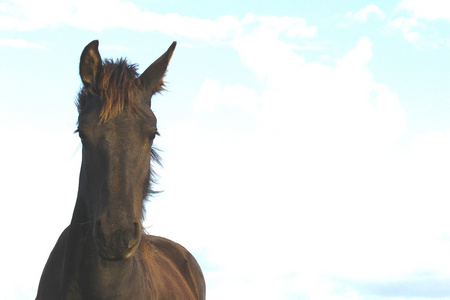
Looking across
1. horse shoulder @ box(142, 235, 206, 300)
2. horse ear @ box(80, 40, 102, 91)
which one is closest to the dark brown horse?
horse ear @ box(80, 40, 102, 91)

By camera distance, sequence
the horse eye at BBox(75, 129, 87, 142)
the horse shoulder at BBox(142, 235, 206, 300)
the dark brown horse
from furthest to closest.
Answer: the horse shoulder at BBox(142, 235, 206, 300)
the horse eye at BBox(75, 129, 87, 142)
the dark brown horse

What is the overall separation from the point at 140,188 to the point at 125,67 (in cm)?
116

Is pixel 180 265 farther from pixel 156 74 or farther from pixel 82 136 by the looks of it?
pixel 82 136

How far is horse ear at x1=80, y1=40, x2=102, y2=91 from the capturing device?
5820mm

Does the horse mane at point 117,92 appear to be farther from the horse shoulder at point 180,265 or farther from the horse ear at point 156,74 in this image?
the horse shoulder at point 180,265

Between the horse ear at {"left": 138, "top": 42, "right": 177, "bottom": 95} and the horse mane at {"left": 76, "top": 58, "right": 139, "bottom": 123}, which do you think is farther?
the horse ear at {"left": 138, "top": 42, "right": 177, "bottom": 95}

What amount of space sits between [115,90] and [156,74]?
2.03 ft

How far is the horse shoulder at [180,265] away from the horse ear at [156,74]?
2388mm

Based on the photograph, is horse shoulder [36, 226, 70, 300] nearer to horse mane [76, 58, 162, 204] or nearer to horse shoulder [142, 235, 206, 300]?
horse mane [76, 58, 162, 204]

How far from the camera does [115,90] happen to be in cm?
557

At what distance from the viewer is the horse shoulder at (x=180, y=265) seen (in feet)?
26.6

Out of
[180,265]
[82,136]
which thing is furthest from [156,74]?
[180,265]

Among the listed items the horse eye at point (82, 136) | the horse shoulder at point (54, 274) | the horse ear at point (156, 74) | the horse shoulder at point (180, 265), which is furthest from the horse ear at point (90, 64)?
the horse shoulder at point (180, 265)

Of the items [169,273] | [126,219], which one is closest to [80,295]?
[126,219]
